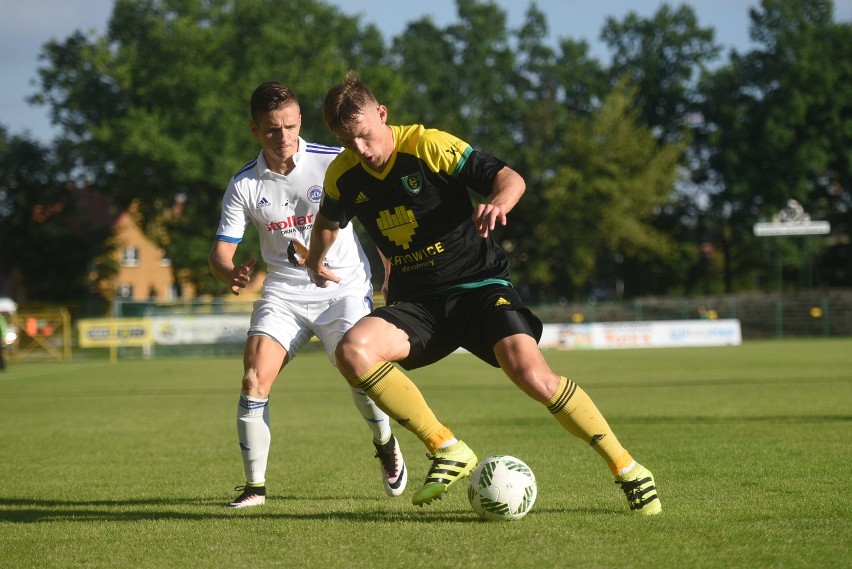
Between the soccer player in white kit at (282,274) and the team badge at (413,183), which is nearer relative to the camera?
the team badge at (413,183)

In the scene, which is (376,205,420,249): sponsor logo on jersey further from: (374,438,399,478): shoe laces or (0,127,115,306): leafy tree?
(0,127,115,306): leafy tree

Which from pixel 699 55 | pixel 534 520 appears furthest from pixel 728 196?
pixel 534 520

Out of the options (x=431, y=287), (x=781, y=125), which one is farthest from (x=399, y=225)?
(x=781, y=125)

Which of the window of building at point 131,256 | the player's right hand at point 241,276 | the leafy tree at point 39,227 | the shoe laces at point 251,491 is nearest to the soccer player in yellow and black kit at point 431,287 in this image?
the player's right hand at point 241,276

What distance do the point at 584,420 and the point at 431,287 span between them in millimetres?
1021

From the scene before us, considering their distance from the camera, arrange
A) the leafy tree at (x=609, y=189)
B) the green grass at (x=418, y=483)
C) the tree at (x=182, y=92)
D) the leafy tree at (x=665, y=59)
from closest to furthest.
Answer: the green grass at (x=418, y=483) < the tree at (x=182, y=92) < the leafy tree at (x=609, y=189) < the leafy tree at (x=665, y=59)

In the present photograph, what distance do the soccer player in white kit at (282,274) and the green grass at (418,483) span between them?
1.26 feet

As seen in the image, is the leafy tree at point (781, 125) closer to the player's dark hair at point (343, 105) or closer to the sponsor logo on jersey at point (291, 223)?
the sponsor logo on jersey at point (291, 223)

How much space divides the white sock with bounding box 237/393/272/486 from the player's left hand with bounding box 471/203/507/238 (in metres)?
2.06

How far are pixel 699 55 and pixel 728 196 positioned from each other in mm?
9361

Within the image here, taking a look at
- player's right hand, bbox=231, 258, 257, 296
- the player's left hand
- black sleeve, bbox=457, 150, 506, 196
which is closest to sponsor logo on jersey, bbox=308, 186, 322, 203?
player's right hand, bbox=231, 258, 257, 296

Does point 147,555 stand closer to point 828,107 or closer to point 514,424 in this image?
point 514,424

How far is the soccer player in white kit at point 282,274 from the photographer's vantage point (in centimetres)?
641

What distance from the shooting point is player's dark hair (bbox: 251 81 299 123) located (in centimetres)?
633
